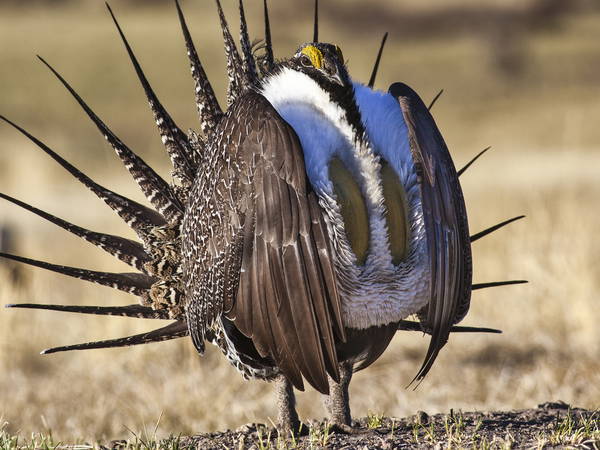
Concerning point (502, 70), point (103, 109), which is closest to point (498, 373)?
point (103, 109)

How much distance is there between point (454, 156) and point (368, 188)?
1698 centimetres

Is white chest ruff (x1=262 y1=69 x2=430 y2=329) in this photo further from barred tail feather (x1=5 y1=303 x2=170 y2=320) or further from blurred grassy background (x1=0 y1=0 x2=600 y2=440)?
blurred grassy background (x1=0 y1=0 x2=600 y2=440)

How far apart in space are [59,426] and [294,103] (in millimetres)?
2474

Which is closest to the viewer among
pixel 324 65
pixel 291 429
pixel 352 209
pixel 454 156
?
pixel 352 209

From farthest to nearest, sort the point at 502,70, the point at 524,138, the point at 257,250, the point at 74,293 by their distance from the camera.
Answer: the point at 502,70, the point at 524,138, the point at 74,293, the point at 257,250

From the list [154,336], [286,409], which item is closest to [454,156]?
[154,336]

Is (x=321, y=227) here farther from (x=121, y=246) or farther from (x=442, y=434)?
(x=121, y=246)

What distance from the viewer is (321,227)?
9.04 feet

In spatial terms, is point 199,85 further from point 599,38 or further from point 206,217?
point 599,38

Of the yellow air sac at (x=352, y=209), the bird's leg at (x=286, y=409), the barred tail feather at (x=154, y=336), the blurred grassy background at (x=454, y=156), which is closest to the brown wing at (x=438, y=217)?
the yellow air sac at (x=352, y=209)

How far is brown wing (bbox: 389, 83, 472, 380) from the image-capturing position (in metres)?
2.93

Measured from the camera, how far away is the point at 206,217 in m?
3.11

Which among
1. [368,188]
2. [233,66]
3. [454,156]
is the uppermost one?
[454,156]

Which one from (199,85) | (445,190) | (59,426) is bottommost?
(59,426)
